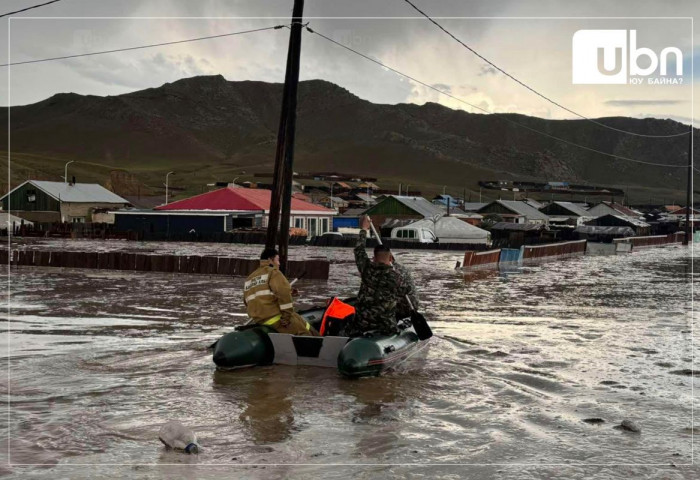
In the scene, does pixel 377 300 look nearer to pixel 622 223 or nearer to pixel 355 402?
pixel 355 402

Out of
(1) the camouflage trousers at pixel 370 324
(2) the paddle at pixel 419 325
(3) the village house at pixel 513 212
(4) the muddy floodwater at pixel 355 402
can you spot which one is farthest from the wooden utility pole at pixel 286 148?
(3) the village house at pixel 513 212

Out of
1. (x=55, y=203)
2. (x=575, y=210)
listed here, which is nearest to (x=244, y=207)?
(x=55, y=203)

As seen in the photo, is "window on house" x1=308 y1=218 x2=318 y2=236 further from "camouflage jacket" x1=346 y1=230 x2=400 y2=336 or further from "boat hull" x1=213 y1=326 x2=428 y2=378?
"boat hull" x1=213 y1=326 x2=428 y2=378

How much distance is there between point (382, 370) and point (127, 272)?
23.6 m

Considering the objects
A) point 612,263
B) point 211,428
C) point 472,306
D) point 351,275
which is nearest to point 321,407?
point 211,428

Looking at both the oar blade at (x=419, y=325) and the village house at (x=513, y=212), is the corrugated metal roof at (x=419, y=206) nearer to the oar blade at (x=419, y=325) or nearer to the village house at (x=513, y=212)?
the village house at (x=513, y=212)

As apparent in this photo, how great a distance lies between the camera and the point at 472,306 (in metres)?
23.9

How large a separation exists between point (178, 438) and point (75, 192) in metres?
88.7

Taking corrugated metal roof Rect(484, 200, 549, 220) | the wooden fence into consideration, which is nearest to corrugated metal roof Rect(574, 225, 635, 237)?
corrugated metal roof Rect(484, 200, 549, 220)

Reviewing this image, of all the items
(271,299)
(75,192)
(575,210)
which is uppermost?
(575,210)

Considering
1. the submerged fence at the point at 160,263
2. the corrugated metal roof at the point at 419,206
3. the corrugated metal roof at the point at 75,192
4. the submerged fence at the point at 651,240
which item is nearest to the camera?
the submerged fence at the point at 160,263

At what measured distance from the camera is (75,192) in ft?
302

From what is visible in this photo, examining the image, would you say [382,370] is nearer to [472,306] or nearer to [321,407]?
[321,407]

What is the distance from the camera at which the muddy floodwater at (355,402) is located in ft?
28.0
